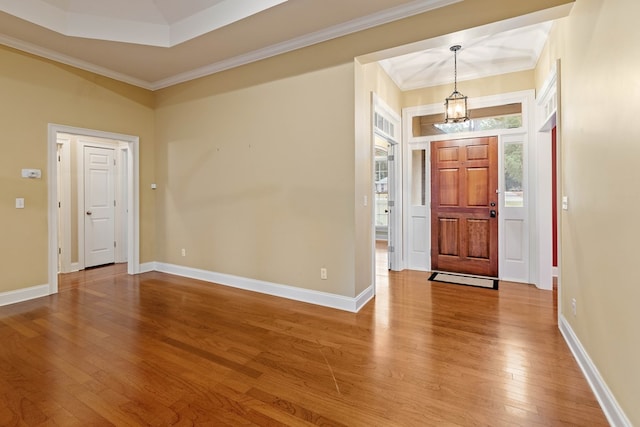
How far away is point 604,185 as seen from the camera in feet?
6.48

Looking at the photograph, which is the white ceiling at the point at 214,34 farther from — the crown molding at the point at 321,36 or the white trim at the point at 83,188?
the white trim at the point at 83,188

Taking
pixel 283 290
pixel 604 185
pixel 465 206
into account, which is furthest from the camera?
pixel 465 206

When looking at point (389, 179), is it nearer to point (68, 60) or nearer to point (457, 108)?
point (457, 108)

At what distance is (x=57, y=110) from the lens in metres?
4.14

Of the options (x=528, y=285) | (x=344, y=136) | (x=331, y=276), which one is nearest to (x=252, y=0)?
(x=344, y=136)

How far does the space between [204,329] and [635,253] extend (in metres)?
3.24

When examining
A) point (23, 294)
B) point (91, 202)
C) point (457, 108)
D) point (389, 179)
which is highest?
point (457, 108)

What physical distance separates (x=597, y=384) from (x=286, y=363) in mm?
2089

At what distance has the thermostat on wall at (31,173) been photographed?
3.85 meters

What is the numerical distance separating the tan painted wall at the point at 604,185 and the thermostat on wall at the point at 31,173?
5.72 m

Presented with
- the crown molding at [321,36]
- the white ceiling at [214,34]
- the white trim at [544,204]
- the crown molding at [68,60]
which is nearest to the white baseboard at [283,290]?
the white trim at [544,204]

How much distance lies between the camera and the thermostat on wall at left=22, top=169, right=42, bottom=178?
3.85 metres

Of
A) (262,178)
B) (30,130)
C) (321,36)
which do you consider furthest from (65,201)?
(321,36)

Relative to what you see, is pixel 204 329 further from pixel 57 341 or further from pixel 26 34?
pixel 26 34
